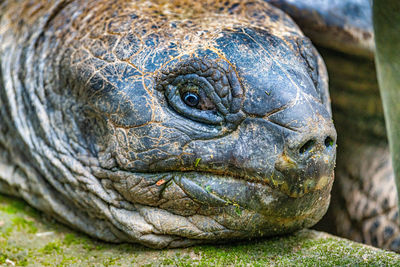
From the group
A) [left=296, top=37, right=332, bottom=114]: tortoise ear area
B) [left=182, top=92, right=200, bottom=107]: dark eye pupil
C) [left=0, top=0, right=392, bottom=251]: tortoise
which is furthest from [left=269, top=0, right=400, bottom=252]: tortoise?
[left=182, top=92, right=200, bottom=107]: dark eye pupil

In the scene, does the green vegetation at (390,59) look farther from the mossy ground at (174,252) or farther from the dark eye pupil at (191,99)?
the dark eye pupil at (191,99)

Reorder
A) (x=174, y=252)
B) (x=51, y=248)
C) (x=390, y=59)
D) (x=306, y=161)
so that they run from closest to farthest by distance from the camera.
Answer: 1. (x=390, y=59)
2. (x=306, y=161)
3. (x=174, y=252)
4. (x=51, y=248)

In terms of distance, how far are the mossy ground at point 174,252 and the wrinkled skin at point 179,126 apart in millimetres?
80

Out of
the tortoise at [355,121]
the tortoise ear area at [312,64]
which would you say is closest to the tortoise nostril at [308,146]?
the tortoise ear area at [312,64]

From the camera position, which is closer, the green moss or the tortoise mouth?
the tortoise mouth

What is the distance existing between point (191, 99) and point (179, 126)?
146 millimetres

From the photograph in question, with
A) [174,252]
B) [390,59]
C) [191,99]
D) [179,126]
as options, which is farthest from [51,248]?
[390,59]

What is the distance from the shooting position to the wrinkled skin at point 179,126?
2207mm

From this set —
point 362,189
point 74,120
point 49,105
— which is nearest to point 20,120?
point 49,105

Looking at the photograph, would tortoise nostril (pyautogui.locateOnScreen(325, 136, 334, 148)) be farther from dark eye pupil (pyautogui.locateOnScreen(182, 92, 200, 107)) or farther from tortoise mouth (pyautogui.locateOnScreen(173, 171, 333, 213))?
dark eye pupil (pyautogui.locateOnScreen(182, 92, 200, 107))

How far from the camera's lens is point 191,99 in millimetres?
2328

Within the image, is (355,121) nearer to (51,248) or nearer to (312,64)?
(312,64)

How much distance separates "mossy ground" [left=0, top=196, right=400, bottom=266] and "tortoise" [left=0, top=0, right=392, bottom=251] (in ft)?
0.25

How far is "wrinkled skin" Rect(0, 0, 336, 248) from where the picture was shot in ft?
7.24
